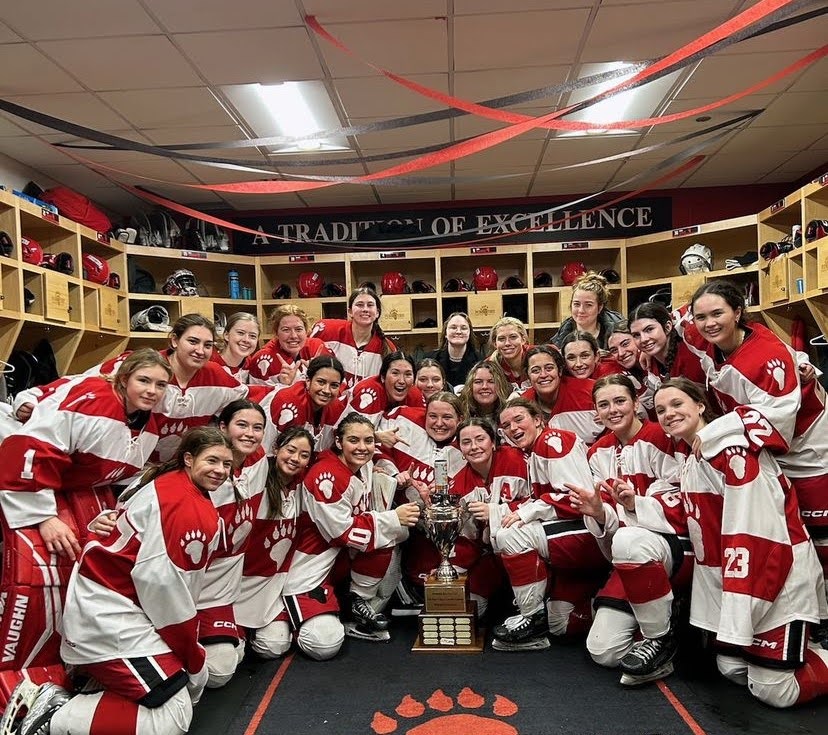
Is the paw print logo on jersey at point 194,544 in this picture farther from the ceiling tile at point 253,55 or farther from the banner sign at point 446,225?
the banner sign at point 446,225

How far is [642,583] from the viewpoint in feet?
8.16

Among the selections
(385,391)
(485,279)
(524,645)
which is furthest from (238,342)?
(485,279)

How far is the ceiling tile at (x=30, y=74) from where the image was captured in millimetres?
3604

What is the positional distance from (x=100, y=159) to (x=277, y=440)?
335 cm

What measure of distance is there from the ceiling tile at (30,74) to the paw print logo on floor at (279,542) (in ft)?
9.40

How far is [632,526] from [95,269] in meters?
4.73

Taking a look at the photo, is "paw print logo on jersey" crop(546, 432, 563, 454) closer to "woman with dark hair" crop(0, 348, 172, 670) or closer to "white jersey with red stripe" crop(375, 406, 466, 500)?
"white jersey with red stripe" crop(375, 406, 466, 500)

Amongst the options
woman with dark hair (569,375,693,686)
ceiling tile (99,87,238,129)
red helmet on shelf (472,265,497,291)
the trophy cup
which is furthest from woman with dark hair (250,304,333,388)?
red helmet on shelf (472,265,497,291)

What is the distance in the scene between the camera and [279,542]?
300 centimetres

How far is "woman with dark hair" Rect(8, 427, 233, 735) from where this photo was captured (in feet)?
6.80

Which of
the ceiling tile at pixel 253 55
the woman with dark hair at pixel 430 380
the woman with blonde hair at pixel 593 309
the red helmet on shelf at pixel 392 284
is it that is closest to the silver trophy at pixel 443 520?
the woman with dark hair at pixel 430 380

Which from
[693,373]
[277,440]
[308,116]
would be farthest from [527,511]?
[308,116]

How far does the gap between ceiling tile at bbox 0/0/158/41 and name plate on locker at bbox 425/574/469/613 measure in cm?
303

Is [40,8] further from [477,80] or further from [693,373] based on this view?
[693,373]
